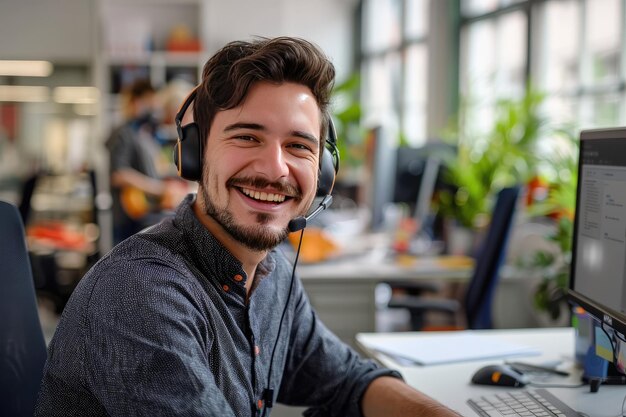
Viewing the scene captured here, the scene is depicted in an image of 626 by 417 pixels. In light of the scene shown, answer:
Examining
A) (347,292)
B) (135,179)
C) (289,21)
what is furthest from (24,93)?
(347,292)

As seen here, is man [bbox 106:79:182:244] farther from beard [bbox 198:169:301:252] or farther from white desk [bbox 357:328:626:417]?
beard [bbox 198:169:301:252]

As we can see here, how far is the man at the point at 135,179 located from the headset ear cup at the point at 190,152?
10.3ft

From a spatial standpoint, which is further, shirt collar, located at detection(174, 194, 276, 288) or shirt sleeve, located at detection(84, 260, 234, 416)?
shirt collar, located at detection(174, 194, 276, 288)

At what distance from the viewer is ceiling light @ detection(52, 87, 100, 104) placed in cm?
679

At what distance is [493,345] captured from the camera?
191cm

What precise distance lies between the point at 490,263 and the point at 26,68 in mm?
5264

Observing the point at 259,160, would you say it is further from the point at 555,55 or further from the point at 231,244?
the point at 555,55

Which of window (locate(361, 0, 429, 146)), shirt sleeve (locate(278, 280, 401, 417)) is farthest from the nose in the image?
window (locate(361, 0, 429, 146))

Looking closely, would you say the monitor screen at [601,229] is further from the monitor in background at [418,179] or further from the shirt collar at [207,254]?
the monitor in background at [418,179]

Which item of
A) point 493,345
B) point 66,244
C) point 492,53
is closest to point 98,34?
point 66,244

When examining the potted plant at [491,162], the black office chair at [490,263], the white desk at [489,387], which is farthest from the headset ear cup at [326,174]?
the potted plant at [491,162]

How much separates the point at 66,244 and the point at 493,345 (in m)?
3.89

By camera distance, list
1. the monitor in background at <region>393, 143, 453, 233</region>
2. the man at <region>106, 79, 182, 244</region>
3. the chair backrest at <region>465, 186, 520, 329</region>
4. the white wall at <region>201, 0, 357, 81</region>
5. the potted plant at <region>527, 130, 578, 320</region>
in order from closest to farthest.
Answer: the chair backrest at <region>465, 186, 520, 329</region>, the potted plant at <region>527, 130, 578, 320</region>, the monitor in background at <region>393, 143, 453, 233</region>, the man at <region>106, 79, 182, 244</region>, the white wall at <region>201, 0, 357, 81</region>

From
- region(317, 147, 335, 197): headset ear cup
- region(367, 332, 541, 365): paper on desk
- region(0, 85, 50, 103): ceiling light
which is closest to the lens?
region(317, 147, 335, 197): headset ear cup
